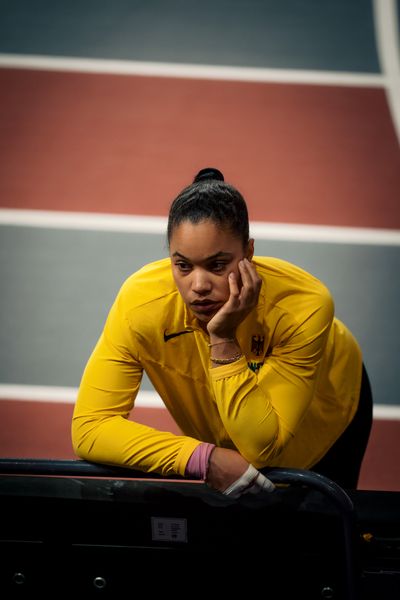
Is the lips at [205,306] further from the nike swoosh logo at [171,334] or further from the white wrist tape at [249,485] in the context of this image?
the white wrist tape at [249,485]

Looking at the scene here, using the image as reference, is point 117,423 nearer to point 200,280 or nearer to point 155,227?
point 200,280

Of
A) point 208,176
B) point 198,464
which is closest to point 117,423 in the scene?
point 198,464

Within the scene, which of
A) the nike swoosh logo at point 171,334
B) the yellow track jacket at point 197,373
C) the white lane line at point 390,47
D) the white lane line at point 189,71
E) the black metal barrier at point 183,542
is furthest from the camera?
the white lane line at point 189,71

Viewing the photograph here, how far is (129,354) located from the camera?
8.52 feet

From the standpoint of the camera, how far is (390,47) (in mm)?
7238

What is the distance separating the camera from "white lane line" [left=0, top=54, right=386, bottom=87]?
688 centimetres

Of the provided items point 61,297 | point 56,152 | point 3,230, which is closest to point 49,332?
point 61,297

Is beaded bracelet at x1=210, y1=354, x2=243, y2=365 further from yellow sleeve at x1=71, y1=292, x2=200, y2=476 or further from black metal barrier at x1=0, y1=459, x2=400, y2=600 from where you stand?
black metal barrier at x1=0, y1=459, x2=400, y2=600

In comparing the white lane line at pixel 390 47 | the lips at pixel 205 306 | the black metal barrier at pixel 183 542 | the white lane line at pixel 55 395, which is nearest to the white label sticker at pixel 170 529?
the black metal barrier at pixel 183 542

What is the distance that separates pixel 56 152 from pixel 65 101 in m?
0.65

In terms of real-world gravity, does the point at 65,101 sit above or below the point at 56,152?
above

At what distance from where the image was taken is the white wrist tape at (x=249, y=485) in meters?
2.35

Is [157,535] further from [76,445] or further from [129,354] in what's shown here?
[129,354]

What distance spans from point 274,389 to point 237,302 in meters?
0.33
